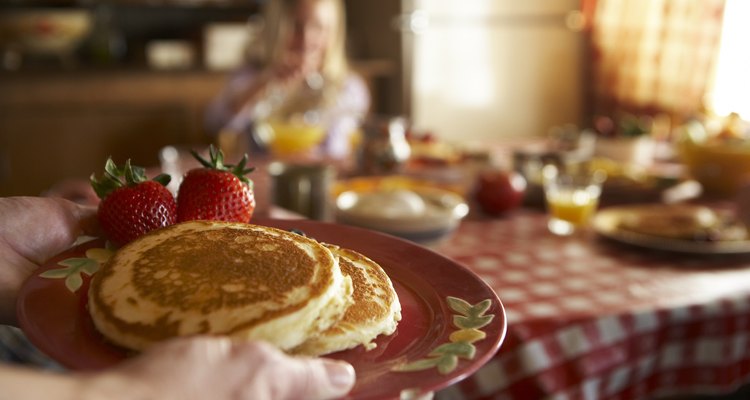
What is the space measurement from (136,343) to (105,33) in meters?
4.59

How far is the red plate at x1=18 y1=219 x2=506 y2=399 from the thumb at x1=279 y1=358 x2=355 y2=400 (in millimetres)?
17

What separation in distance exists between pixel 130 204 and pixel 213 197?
10cm

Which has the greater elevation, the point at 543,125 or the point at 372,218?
the point at 372,218

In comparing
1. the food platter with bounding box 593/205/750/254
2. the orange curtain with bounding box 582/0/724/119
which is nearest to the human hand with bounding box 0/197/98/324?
the food platter with bounding box 593/205/750/254

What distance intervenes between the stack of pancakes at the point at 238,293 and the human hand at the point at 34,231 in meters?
0.16

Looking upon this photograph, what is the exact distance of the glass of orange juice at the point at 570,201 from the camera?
1.83m

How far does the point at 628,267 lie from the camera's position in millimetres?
1544

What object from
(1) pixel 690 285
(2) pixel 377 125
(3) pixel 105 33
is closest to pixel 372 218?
(1) pixel 690 285

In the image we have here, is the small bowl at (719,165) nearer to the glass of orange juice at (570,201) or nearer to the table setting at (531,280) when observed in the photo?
the table setting at (531,280)

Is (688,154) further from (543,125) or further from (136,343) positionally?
(543,125)

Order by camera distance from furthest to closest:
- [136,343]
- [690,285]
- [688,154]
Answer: [688,154]
[690,285]
[136,343]

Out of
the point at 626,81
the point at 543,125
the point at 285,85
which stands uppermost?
the point at 285,85

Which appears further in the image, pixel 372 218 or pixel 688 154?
pixel 688 154

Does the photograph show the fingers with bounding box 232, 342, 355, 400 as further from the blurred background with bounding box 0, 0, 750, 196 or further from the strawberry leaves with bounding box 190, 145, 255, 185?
the blurred background with bounding box 0, 0, 750, 196
